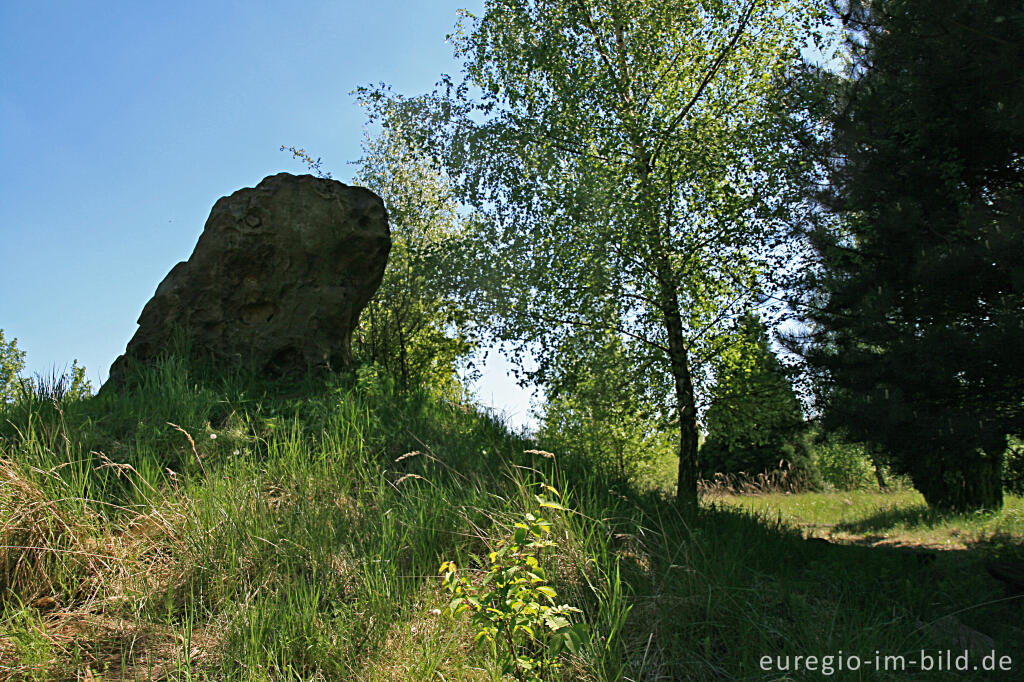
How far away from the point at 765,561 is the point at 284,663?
11.8 ft

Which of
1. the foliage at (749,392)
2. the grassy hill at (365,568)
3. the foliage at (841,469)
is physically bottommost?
the foliage at (841,469)

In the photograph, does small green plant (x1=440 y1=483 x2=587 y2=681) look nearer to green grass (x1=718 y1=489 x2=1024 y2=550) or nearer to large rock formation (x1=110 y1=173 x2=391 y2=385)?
green grass (x1=718 y1=489 x2=1024 y2=550)

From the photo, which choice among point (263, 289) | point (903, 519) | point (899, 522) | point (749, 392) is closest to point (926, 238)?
point (749, 392)

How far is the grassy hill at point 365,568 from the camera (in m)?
3.39

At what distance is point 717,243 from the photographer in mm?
9281

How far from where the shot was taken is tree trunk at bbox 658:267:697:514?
359 inches

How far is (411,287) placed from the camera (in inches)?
453

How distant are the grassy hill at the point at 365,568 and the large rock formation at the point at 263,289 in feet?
4.08

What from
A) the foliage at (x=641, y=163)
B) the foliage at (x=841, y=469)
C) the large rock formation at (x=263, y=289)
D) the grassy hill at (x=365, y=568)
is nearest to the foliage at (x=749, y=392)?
the foliage at (x=641, y=163)

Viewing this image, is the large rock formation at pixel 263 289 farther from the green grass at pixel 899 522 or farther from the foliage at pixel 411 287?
the green grass at pixel 899 522

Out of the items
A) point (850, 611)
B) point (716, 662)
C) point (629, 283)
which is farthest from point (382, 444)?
point (629, 283)

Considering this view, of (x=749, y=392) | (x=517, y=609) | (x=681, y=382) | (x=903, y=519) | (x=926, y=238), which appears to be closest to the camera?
(x=517, y=609)

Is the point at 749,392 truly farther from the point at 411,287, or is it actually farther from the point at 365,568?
the point at 365,568

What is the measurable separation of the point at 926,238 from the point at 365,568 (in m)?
6.13
